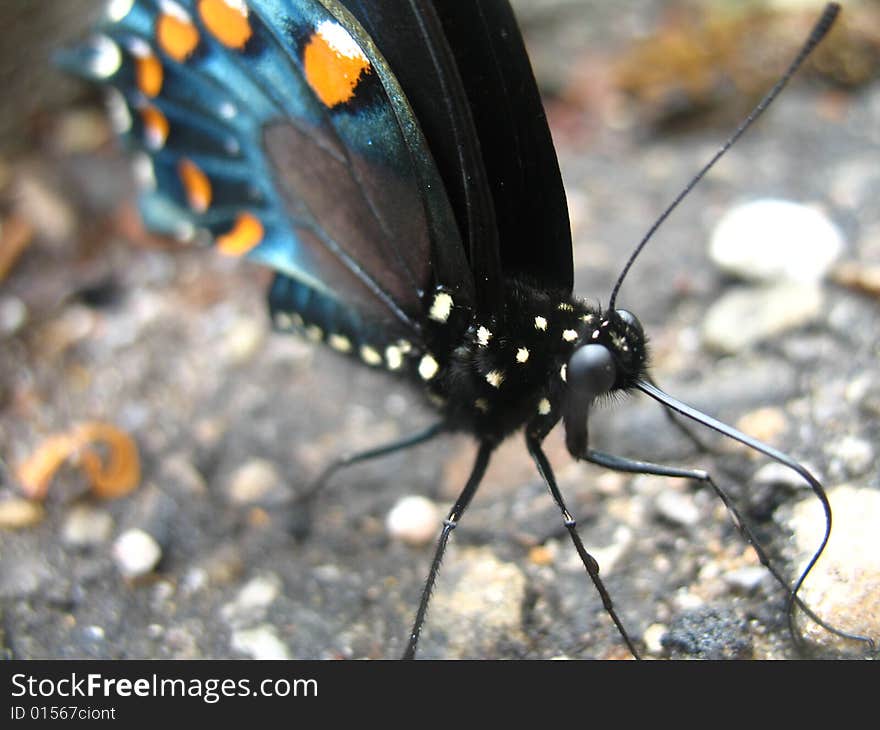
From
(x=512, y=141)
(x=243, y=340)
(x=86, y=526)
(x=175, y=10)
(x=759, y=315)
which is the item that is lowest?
(x=86, y=526)

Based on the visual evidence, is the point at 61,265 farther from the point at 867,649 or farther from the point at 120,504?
the point at 867,649

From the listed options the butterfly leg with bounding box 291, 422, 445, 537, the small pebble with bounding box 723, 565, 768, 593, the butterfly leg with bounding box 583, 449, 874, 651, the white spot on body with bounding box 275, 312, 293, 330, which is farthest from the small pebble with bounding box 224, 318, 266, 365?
the small pebble with bounding box 723, 565, 768, 593

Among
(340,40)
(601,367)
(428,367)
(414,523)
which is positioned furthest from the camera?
(414,523)

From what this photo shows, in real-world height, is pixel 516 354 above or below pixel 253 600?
above

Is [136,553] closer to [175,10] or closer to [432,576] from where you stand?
[432,576]

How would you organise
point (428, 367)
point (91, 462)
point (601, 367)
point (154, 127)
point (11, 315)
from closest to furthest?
point (601, 367) → point (428, 367) → point (91, 462) → point (154, 127) → point (11, 315)

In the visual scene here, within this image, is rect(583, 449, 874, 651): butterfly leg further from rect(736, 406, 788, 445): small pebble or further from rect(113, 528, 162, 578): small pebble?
rect(113, 528, 162, 578): small pebble

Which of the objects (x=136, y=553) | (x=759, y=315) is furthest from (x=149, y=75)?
(x=759, y=315)
